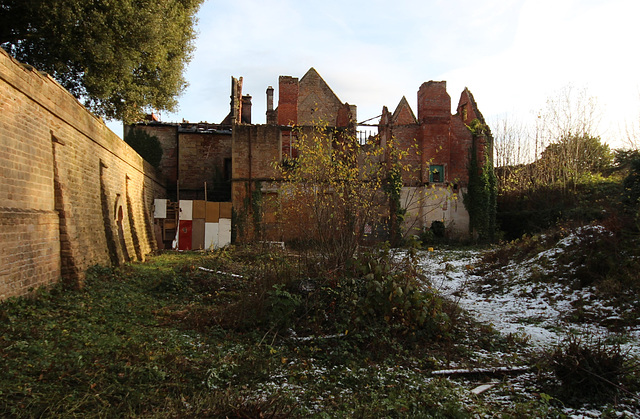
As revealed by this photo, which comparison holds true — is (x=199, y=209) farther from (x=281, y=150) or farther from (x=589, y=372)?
(x=589, y=372)

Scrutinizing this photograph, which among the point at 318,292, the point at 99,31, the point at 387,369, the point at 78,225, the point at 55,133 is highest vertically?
the point at 99,31

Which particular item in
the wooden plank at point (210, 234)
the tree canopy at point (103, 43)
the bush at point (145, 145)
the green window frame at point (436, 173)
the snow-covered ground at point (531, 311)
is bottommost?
the snow-covered ground at point (531, 311)

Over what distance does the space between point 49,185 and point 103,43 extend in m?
6.05

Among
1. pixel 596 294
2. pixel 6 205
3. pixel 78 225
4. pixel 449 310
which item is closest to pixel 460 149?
pixel 596 294

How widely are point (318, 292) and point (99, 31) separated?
33.8ft

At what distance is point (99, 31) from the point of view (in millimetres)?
11953

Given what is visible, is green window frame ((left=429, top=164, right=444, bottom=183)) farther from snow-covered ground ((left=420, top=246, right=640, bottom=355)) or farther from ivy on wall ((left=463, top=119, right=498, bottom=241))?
snow-covered ground ((left=420, top=246, right=640, bottom=355))

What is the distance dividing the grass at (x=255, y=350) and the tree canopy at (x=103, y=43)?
7367 mm

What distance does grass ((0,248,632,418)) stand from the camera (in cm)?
410

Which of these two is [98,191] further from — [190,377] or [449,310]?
[449,310]

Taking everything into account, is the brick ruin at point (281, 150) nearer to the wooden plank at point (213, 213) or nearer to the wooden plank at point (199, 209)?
the wooden plank at point (213, 213)

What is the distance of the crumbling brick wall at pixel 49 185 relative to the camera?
6582 mm

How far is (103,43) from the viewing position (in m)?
12.2

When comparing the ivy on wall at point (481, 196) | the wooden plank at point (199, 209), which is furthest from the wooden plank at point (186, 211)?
the ivy on wall at point (481, 196)
